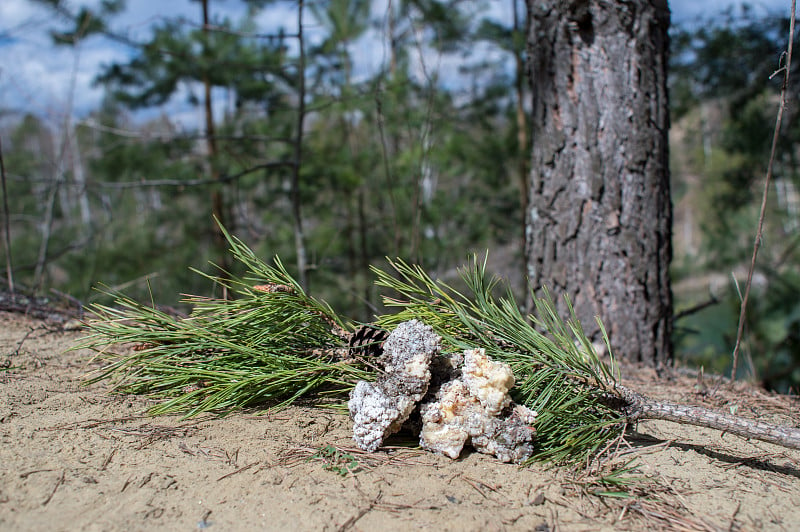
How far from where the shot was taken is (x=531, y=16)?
2715 mm

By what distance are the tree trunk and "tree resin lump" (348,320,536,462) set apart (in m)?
1.30

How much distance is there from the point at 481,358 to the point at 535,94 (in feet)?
6.08

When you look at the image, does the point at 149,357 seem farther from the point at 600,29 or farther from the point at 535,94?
the point at 600,29

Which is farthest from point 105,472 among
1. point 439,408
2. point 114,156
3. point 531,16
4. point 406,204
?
point 114,156

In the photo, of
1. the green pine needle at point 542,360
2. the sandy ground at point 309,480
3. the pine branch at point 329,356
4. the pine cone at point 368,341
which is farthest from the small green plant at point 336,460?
the green pine needle at point 542,360

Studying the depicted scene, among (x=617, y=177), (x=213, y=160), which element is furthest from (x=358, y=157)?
(x=617, y=177)

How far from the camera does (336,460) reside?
1277 millimetres

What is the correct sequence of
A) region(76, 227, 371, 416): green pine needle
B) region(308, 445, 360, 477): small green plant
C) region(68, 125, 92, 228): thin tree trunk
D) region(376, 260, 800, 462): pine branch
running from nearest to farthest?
region(308, 445, 360, 477): small green plant < region(376, 260, 800, 462): pine branch < region(76, 227, 371, 416): green pine needle < region(68, 125, 92, 228): thin tree trunk

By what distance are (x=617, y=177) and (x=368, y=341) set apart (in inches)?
60.7

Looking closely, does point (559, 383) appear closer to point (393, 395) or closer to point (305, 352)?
point (393, 395)

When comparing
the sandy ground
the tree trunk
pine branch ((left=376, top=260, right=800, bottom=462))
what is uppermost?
the tree trunk

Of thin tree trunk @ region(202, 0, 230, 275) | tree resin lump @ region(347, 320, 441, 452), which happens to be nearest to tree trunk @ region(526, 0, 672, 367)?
tree resin lump @ region(347, 320, 441, 452)

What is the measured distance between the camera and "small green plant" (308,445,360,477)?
1242mm

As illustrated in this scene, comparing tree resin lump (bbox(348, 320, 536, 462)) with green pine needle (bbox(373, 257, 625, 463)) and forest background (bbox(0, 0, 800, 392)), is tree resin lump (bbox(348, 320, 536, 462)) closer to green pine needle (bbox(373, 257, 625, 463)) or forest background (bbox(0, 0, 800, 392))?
green pine needle (bbox(373, 257, 625, 463))
